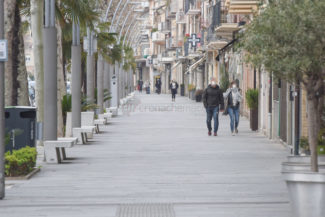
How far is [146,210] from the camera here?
1157 cm

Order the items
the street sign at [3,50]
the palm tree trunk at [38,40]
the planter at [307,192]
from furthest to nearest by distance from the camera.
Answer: the palm tree trunk at [38,40] < the street sign at [3,50] < the planter at [307,192]

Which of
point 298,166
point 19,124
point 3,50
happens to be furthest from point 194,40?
point 298,166

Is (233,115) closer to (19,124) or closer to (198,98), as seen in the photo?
(19,124)

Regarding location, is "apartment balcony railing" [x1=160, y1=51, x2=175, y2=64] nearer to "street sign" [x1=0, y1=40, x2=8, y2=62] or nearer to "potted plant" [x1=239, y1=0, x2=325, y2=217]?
"street sign" [x1=0, y1=40, x2=8, y2=62]

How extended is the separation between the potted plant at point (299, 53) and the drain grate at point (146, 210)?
1756 millimetres

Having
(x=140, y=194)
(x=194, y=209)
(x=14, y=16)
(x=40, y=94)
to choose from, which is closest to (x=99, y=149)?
(x=40, y=94)

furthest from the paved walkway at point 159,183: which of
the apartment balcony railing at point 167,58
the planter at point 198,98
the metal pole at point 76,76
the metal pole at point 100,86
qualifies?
the apartment balcony railing at point 167,58

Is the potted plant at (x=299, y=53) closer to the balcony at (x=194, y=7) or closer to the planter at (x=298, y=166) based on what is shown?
the planter at (x=298, y=166)

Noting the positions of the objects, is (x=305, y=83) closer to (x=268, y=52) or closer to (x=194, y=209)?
(x=268, y=52)

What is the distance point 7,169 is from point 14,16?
690 cm

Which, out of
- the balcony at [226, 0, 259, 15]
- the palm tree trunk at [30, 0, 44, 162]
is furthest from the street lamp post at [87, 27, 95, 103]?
the palm tree trunk at [30, 0, 44, 162]

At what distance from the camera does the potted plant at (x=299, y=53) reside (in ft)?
32.6

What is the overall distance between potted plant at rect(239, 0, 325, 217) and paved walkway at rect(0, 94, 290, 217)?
1062mm

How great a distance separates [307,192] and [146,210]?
241cm
